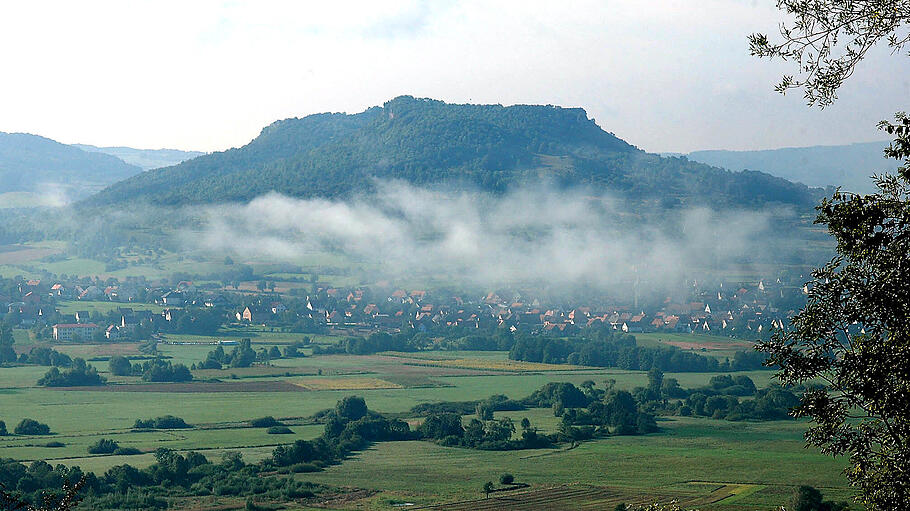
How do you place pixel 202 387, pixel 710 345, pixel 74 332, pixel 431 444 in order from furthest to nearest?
pixel 74 332
pixel 710 345
pixel 202 387
pixel 431 444

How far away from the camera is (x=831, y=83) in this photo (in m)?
9.43

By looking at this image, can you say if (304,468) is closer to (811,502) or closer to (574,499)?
(574,499)

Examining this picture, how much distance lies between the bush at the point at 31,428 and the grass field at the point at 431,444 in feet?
2.00

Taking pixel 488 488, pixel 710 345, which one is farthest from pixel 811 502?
pixel 710 345

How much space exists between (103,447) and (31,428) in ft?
20.0

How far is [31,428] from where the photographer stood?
46094 mm

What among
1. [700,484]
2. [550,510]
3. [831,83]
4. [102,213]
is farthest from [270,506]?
[102,213]

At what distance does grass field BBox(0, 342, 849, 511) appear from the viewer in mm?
35062

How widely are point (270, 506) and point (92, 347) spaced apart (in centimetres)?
5537

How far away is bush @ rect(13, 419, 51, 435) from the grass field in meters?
0.61

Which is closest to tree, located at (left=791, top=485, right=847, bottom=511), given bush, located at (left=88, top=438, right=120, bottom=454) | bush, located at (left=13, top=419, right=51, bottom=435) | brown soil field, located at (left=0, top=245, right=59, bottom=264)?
bush, located at (left=88, top=438, right=120, bottom=454)

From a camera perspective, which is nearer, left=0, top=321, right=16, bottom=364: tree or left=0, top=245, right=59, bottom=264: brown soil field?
left=0, top=321, right=16, bottom=364: tree

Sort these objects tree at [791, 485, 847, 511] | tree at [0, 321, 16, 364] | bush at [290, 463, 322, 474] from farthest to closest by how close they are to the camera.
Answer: tree at [0, 321, 16, 364] → bush at [290, 463, 322, 474] → tree at [791, 485, 847, 511]

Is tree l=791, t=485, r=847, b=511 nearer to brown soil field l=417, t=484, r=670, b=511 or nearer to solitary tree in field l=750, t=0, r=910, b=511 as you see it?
brown soil field l=417, t=484, r=670, b=511
